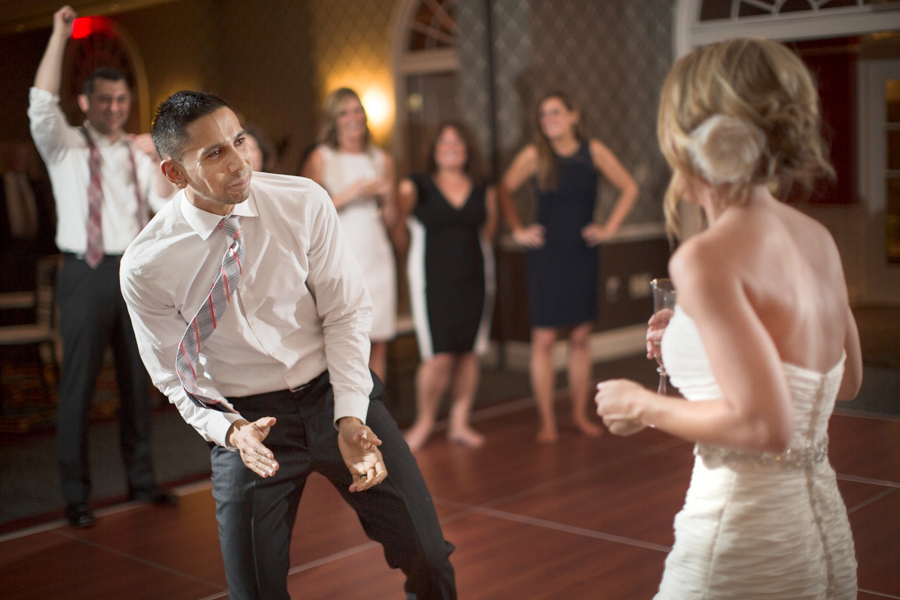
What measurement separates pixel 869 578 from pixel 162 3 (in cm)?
336

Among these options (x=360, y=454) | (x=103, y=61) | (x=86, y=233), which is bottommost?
(x=360, y=454)

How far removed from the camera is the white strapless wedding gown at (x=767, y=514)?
1237 millimetres

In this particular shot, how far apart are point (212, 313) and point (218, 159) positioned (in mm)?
294

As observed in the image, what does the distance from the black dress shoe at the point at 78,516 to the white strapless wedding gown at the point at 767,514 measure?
275 cm

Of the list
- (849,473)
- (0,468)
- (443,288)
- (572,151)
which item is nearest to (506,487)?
(443,288)

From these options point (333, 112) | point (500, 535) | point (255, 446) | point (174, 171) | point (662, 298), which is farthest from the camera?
point (333, 112)

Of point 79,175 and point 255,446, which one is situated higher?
point 79,175

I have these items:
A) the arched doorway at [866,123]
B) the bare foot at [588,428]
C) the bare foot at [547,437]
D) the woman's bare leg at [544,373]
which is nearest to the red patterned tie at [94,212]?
the woman's bare leg at [544,373]

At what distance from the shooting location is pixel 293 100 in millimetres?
4211

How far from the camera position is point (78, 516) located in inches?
134

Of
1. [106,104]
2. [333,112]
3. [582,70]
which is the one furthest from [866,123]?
[106,104]

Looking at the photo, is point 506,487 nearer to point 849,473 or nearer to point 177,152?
point 849,473

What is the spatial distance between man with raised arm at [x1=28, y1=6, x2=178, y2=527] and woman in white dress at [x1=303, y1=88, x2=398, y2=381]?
885 mm

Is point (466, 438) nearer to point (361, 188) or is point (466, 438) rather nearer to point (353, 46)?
point (361, 188)
